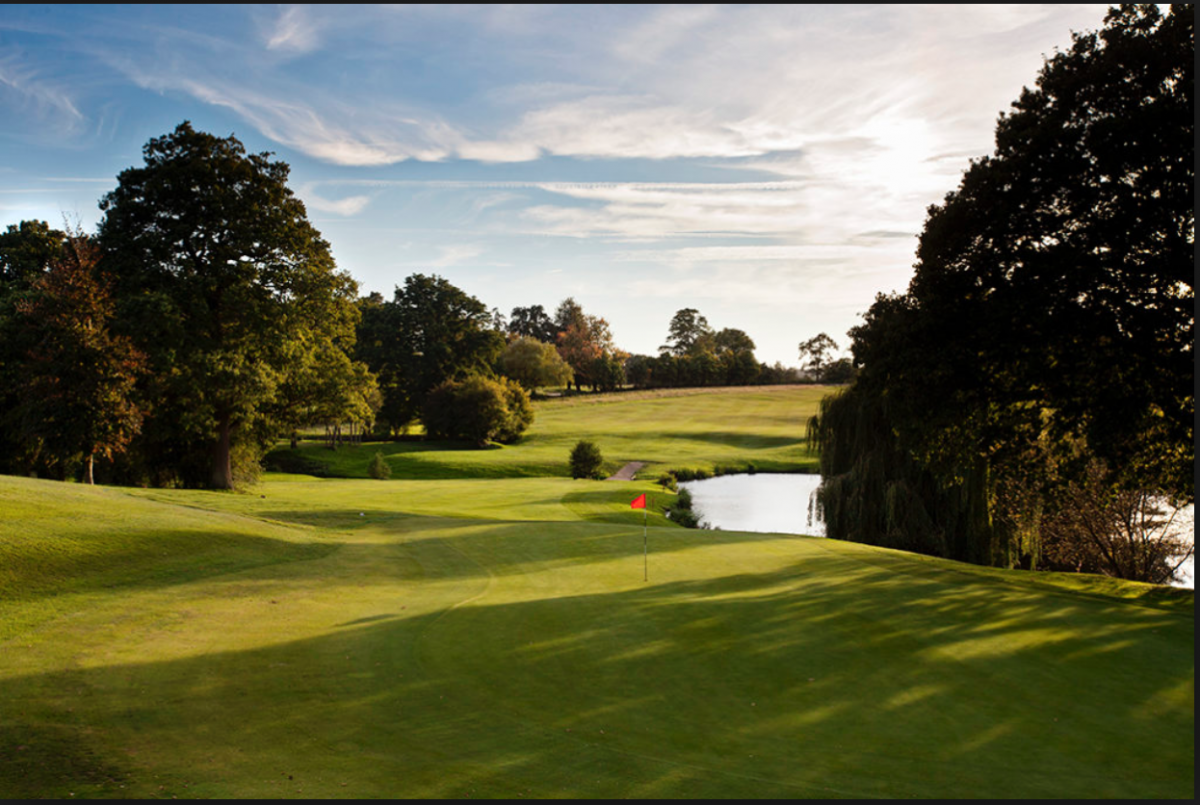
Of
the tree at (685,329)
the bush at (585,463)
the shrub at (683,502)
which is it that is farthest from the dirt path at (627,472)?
the tree at (685,329)

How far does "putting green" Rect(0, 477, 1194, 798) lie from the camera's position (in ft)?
21.7

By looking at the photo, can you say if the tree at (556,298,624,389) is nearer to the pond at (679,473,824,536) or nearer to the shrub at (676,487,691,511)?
the pond at (679,473,824,536)

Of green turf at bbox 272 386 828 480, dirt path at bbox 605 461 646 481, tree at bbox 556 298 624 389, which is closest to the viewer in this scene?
dirt path at bbox 605 461 646 481

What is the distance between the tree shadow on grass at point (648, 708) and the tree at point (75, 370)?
16.5 metres

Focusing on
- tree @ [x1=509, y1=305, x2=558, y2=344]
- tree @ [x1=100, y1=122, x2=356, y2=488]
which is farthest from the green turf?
tree @ [x1=509, y1=305, x2=558, y2=344]

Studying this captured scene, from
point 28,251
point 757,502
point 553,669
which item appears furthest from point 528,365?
point 553,669

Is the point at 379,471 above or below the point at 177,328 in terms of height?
below

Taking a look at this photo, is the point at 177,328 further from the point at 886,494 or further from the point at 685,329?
the point at 685,329

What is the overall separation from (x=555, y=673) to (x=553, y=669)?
0.12 m

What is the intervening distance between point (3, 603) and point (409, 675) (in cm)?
660

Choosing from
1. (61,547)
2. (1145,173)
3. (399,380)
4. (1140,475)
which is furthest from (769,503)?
(399,380)

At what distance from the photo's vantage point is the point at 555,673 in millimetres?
9094

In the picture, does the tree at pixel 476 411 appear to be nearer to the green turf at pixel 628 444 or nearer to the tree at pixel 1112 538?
the green turf at pixel 628 444

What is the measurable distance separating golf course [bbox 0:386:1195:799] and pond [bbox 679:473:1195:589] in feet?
47.3
